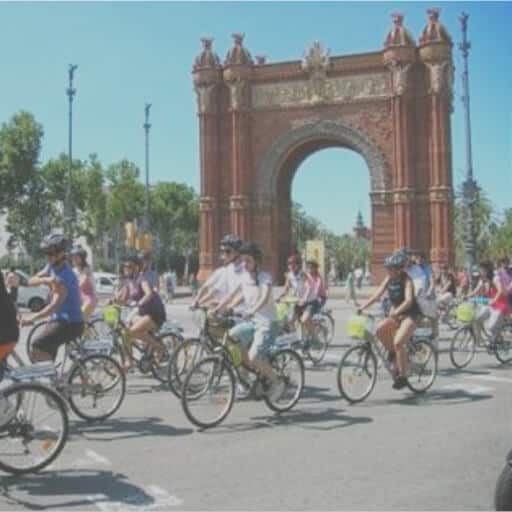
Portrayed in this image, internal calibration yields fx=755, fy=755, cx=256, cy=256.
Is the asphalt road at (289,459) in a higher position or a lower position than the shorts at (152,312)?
lower

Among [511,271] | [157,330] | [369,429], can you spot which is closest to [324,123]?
[511,271]

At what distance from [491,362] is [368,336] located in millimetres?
5045

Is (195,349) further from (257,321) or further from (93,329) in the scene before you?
(93,329)

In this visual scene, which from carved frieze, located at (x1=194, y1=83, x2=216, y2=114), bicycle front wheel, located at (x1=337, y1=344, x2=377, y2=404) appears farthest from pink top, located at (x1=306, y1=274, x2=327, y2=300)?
carved frieze, located at (x1=194, y1=83, x2=216, y2=114)

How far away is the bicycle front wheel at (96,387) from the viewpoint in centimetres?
866

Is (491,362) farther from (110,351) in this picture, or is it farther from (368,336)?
(110,351)

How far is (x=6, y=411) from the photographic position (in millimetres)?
6461

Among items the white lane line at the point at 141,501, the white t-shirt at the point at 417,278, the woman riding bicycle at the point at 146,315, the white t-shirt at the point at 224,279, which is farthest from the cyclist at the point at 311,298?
the white lane line at the point at 141,501

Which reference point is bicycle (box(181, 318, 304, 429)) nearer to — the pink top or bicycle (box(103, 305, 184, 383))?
bicycle (box(103, 305, 184, 383))

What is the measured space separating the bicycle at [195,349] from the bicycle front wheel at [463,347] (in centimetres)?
536

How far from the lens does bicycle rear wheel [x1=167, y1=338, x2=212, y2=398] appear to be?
32.0 ft

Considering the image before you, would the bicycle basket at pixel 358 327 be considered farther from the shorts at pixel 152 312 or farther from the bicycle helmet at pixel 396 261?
the shorts at pixel 152 312

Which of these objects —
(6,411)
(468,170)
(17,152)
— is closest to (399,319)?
(6,411)

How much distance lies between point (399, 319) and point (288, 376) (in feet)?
6.03
